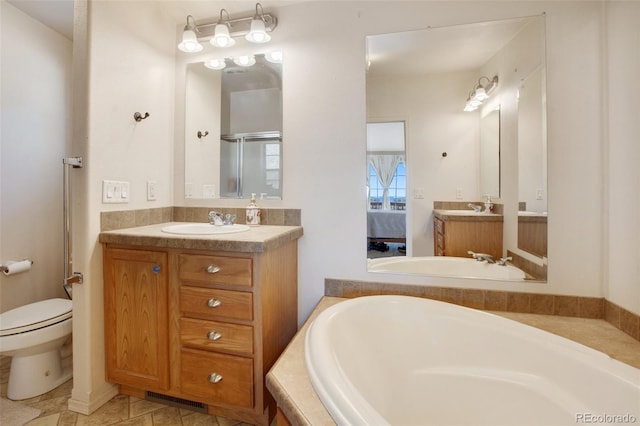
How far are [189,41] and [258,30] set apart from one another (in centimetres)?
46

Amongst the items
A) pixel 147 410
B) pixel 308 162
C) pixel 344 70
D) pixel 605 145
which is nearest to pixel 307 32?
pixel 344 70

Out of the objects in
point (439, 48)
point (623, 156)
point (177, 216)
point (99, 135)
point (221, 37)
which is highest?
point (221, 37)

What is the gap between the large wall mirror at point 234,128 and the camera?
1.77m

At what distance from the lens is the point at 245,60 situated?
1807mm

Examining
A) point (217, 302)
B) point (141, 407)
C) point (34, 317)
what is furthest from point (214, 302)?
point (34, 317)

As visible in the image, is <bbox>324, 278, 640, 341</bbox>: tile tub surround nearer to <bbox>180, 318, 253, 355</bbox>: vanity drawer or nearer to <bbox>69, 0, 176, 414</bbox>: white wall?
<bbox>180, 318, 253, 355</bbox>: vanity drawer

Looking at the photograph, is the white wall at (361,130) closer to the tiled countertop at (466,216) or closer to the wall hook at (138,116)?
the tiled countertop at (466,216)

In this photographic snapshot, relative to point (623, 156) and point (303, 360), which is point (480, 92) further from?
point (303, 360)

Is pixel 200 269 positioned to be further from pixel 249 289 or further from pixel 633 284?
pixel 633 284

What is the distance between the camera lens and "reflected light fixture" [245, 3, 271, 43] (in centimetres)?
163

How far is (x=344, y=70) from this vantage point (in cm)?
161

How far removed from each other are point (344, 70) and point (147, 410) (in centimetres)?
210

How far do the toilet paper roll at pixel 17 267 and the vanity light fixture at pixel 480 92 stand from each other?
9.77 feet

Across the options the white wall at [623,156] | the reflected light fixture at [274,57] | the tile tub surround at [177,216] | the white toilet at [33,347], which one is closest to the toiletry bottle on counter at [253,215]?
the tile tub surround at [177,216]
